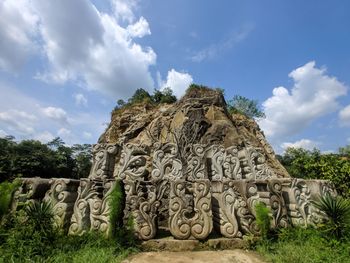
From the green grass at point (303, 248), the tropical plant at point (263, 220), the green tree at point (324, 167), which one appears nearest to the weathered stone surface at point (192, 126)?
the green tree at point (324, 167)

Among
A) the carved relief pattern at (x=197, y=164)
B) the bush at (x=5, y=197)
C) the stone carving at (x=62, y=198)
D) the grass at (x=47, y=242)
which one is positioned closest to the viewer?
the grass at (x=47, y=242)

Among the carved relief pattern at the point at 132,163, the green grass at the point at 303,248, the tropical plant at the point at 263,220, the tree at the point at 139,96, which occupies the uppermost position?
the tree at the point at 139,96

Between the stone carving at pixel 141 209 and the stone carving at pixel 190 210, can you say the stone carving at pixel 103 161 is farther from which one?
the stone carving at pixel 190 210

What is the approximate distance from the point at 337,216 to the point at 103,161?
5766 millimetres

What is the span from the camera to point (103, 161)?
677 cm

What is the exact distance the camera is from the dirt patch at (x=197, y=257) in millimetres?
3448

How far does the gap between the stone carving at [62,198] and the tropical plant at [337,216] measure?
4674mm

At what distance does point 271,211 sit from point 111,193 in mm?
3088

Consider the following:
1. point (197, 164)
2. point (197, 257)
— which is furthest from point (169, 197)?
point (197, 164)

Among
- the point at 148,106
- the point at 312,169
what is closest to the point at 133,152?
the point at 312,169

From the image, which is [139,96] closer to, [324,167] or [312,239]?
[324,167]

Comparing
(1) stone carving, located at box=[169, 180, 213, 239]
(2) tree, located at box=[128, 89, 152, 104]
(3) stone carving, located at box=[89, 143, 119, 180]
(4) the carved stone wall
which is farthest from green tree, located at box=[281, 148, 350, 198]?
(2) tree, located at box=[128, 89, 152, 104]

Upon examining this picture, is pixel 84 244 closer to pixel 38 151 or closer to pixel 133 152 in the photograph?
pixel 133 152

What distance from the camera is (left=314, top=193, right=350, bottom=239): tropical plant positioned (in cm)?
382
